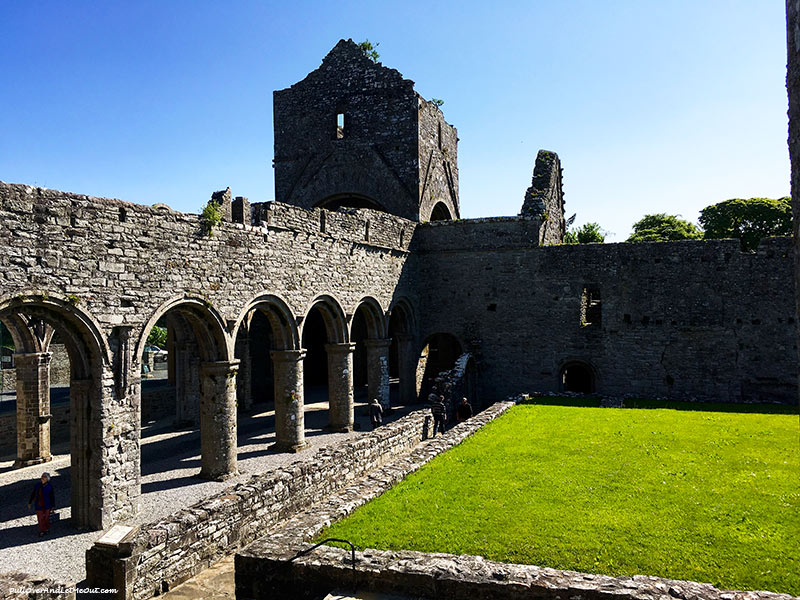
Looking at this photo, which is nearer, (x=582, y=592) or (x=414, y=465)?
(x=582, y=592)

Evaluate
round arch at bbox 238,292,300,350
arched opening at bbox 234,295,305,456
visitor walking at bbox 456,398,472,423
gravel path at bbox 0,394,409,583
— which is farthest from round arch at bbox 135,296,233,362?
visitor walking at bbox 456,398,472,423

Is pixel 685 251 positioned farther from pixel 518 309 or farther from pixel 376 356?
pixel 376 356

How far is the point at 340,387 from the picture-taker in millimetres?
18984

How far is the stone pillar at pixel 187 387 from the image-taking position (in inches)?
814

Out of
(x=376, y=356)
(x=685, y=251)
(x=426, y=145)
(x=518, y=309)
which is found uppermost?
(x=426, y=145)

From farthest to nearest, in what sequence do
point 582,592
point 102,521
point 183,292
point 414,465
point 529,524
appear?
1. point 183,292
2. point 414,465
3. point 102,521
4. point 529,524
5. point 582,592

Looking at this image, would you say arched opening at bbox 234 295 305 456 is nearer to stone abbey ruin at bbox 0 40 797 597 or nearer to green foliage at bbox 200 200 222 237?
stone abbey ruin at bbox 0 40 797 597

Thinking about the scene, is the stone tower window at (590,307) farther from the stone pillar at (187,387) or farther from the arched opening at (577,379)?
the stone pillar at (187,387)

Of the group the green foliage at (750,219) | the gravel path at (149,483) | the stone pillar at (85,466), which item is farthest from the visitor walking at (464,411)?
the green foliage at (750,219)

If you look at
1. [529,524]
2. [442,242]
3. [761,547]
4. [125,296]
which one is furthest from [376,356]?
[761,547]

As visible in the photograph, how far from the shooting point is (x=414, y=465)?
478 inches

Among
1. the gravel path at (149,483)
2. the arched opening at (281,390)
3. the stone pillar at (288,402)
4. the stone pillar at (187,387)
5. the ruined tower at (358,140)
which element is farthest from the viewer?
the ruined tower at (358,140)

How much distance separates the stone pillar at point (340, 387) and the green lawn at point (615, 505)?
5494 millimetres

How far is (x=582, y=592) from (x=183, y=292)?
9879mm
